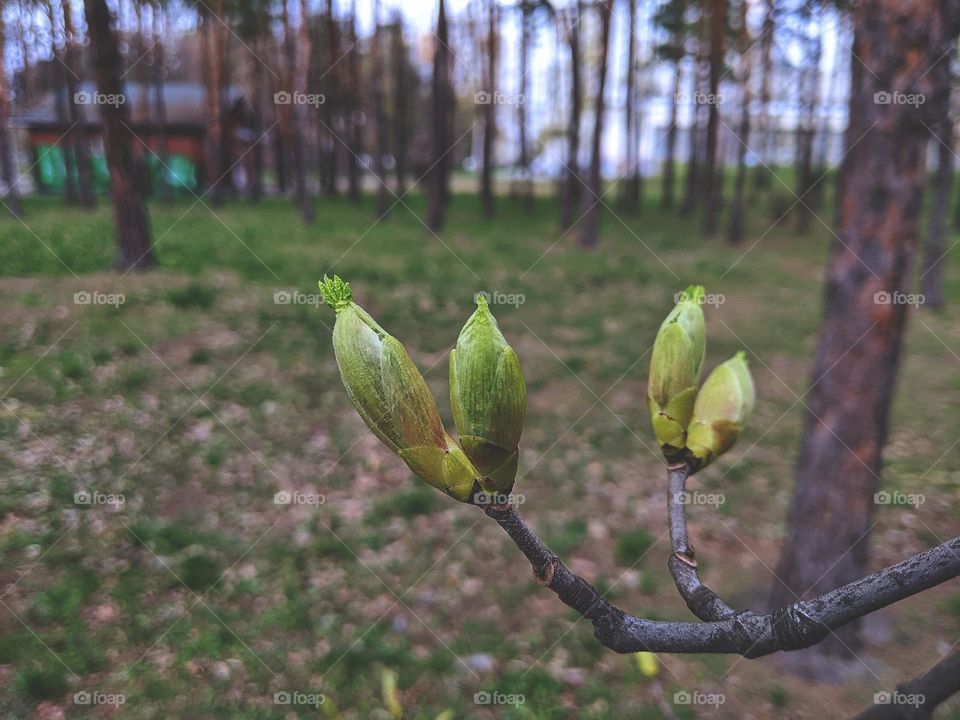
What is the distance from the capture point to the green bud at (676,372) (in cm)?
97

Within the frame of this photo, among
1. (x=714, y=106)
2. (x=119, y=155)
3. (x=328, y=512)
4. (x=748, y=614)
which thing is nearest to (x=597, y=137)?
(x=714, y=106)

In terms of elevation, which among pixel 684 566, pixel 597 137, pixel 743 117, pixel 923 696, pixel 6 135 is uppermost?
pixel 743 117

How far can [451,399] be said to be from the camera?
2.36ft

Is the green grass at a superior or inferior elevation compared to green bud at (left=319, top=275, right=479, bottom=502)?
inferior

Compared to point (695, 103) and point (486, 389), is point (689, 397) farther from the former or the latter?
point (695, 103)

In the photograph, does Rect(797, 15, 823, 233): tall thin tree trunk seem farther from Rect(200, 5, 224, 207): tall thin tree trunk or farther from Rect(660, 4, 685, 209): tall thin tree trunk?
Rect(200, 5, 224, 207): tall thin tree trunk

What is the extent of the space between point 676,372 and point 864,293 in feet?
11.2

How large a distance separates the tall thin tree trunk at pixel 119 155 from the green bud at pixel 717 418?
10.3m

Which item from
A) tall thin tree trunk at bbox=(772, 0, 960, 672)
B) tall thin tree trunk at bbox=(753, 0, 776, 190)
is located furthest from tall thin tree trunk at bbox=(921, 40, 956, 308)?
tall thin tree trunk at bbox=(772, 0, 960, 672)

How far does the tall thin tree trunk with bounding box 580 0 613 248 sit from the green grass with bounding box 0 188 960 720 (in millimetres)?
5748

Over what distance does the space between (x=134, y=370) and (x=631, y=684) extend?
5.63m

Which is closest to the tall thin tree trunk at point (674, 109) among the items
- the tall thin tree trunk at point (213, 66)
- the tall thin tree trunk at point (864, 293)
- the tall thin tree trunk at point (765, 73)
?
the tall thin tree trunk at point (765, 73)

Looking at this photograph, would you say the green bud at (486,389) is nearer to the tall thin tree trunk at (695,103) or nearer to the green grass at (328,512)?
the green grass at (328,512)

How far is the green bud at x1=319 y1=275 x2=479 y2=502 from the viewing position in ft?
2.35
